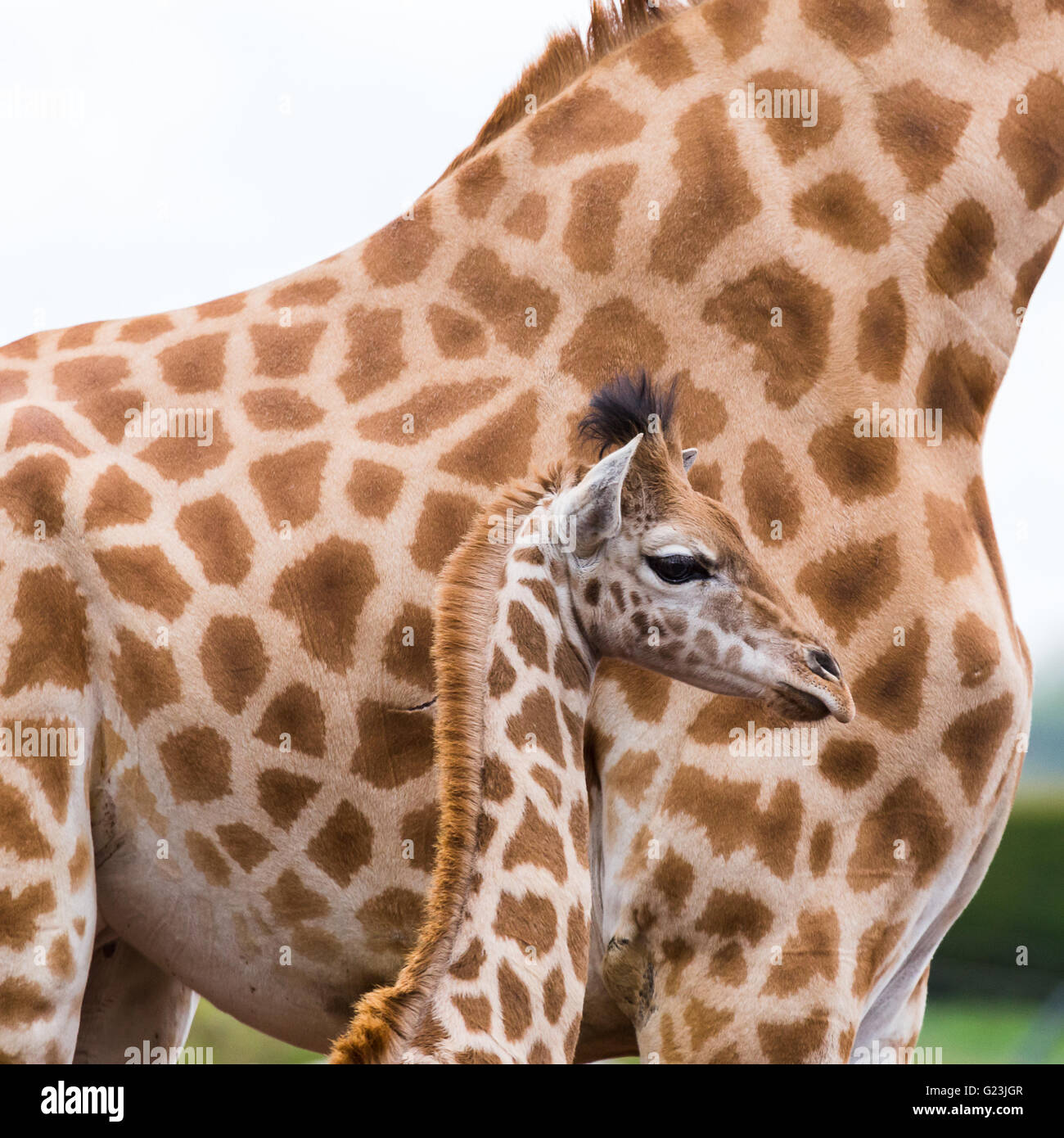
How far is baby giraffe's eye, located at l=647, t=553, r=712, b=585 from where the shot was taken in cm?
A: 280

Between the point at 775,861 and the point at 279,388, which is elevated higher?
the point at 279,388

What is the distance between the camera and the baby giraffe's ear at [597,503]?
2748mm

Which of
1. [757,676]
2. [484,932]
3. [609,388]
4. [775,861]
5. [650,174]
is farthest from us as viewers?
[650,174]

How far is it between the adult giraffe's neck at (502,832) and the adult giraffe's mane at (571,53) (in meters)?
1.73

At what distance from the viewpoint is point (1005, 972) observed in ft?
39.4

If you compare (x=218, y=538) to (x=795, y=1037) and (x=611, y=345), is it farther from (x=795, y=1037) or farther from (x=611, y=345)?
(x=795, y=1037)

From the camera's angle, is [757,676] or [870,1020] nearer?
[757,676]

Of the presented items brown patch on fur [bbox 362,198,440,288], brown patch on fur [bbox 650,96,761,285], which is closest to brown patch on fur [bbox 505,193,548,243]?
brown patch on fur [bbox 362,198,440,288]

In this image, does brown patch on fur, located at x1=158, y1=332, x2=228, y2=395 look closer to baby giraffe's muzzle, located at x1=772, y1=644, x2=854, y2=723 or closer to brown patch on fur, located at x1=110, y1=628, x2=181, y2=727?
brown patch on fur, located at x1=110, y1=628, x2=181, y2=727

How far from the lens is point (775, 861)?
3.32 m

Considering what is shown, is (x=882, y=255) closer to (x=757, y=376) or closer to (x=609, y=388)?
(x=757, y=376)

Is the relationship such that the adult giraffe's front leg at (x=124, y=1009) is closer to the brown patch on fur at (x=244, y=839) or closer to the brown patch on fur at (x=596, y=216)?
the brown patch on fur at (x=244, y=839)

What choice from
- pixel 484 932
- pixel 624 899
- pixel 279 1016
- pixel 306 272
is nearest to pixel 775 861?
pixel 624 899
